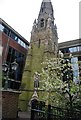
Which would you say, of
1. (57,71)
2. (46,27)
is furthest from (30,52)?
(57,71)

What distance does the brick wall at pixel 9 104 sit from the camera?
37.1 feet

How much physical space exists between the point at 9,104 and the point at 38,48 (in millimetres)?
21272

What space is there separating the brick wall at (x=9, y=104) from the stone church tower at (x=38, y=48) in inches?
618

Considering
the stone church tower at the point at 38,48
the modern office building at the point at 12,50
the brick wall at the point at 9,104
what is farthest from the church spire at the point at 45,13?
the brick wall at the point at 9,104

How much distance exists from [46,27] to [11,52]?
10.1 metres

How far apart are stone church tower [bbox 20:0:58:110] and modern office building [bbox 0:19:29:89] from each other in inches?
71.8

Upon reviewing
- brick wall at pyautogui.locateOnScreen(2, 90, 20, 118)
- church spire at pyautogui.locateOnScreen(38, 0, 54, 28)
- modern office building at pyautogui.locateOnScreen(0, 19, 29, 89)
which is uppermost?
church spire at pyautogui.locateOnScreen(38, 0, 54, 28)

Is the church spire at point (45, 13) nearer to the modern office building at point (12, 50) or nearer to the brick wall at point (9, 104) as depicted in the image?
the modern office building at point (12, 50)

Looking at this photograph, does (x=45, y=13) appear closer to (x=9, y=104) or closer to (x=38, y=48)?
(x=38, y=48)

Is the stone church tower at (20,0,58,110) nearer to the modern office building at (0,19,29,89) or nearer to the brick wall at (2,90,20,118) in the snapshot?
the modern office building at (0,19,29,89)

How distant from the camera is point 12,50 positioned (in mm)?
29406

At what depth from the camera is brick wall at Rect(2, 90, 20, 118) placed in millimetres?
11312

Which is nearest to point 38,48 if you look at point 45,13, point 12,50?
point 12,50

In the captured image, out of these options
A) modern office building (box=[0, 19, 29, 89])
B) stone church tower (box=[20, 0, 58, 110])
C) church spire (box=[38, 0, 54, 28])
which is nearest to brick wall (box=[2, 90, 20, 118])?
modern office building (box=[0, 19, 29, 89])
